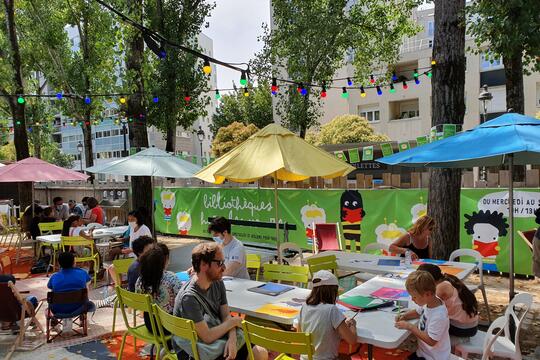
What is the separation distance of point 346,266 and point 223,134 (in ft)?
88.9

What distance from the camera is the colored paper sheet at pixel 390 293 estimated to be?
4033 mm

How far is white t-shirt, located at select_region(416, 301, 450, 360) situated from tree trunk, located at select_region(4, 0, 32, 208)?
13.3 metres

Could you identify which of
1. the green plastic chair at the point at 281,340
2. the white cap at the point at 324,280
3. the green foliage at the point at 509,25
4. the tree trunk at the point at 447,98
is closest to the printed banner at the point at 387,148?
the tree trunk at the point at 447,98

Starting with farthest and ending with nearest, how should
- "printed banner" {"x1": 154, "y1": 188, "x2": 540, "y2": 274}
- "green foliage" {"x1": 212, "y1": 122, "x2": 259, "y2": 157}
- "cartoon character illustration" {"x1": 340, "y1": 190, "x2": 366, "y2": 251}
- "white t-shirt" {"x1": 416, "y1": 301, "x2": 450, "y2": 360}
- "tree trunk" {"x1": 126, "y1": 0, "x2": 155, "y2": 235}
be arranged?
1. "green foliage" {"x1": 212, "y1": 122, "x2": 259, "y2": 157}
2. "tree trunk" {"x1": 126, "y1": 0, "x2": 155, "y2": 235}
3. "cartoon character illustration" {"x1": 340, "y1": 190, "x2": 366, "y2": 251}
4. "printed banner" {"x1": 154, "y1": 188, "x2": 540, "y2": 274}
5. "white t-shirt" {"x1": 416, "y1": 301, "x2": 450, "y2": 360}

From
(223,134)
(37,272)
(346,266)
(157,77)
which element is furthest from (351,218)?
(223,134)

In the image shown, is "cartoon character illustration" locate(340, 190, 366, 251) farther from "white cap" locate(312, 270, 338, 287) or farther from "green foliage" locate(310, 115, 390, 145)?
"green foliage" locate(310, 115, 390, 145)

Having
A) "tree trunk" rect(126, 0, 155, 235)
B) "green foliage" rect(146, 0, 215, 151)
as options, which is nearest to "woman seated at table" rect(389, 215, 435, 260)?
"tree trunk" rect(126, 0, 155, 235)

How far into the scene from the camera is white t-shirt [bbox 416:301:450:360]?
122 inches

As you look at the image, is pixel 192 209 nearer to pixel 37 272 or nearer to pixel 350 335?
pixel 37 272

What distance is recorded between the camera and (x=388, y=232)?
854 cm

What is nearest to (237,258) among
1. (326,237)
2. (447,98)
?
(326,237)

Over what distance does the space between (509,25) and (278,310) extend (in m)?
5.07

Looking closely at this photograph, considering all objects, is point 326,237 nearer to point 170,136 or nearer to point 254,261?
point 254,261

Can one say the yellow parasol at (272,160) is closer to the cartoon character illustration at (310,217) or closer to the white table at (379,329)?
the white table at (379,329)
